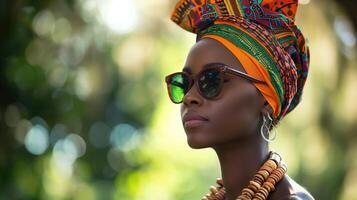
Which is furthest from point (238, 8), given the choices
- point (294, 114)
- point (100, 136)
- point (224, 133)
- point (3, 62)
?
point (100, 136)

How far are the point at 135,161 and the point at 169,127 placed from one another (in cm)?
230

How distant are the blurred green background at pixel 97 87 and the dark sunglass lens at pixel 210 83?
2.49 metres

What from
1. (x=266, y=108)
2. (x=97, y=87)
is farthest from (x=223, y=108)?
(x=97, y=87)

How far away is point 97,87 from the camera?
962cm

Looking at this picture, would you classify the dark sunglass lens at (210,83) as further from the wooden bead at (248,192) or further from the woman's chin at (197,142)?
the wooden bead at (248,192)

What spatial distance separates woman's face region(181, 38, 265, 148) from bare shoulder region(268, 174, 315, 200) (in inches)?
9.7

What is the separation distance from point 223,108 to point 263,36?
0.37 m

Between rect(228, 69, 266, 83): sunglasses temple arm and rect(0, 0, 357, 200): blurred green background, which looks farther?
rect(0, 0, 357, 200): blurred green background

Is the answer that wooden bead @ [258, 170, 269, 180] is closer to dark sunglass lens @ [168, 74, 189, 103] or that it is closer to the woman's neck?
the woman's neck

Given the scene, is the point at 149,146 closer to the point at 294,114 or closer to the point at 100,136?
the point at 100,136

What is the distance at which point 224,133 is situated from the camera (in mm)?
3912

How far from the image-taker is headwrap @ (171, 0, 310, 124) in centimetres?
398

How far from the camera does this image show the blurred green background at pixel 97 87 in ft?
24.6

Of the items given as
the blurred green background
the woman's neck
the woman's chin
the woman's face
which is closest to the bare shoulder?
the woman's neck
